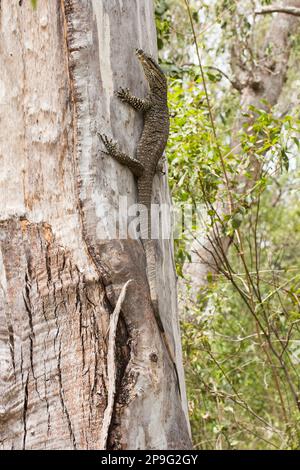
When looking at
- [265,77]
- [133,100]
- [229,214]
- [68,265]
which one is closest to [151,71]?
[133,100]

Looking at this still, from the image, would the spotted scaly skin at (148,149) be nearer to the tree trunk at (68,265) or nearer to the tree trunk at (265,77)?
the tree trunk at (68,265)

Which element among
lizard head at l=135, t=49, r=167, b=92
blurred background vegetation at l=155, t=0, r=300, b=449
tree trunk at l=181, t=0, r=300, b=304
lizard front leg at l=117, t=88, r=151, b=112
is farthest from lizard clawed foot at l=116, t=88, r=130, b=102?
tree trunk at l=181, t=0, r=300, b=304

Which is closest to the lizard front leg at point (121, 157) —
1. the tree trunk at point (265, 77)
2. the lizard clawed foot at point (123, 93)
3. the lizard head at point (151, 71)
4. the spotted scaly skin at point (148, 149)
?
the spotted scaly skin at point (148, 149)

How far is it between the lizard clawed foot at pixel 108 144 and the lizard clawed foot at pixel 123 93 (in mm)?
201

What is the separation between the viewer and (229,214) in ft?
15.4

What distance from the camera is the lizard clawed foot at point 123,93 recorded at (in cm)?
268

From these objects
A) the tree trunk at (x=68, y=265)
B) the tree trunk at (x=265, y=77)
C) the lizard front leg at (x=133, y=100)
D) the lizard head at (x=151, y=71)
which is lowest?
the tree trunk at (x=68, y=265)

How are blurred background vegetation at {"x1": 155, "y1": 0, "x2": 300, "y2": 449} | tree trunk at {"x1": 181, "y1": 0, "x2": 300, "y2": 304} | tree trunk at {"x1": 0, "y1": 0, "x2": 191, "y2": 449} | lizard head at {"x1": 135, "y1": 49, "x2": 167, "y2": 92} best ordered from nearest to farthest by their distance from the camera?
tree trunk at {"x1": 0, "y1": 0, "x2": 191, "y2": 449}
lizard head at {"x1": 135, "y1": 49, "x2": 167, "y2": 92}
blurred background vegetation at {"x1": 155, "y1": 0, "x2": 300, "y2": 449}
tree trunk at {"x1": 181, "y1": 0, "x2": 300, "y2": 304}

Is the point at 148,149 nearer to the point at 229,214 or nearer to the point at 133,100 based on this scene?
the point at 133,100

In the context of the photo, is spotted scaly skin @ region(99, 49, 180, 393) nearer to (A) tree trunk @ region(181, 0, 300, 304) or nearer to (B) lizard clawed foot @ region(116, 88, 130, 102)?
(B) lizard clawed foot @ region(116, 88, 130, 102)

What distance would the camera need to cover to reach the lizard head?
9.36 feet

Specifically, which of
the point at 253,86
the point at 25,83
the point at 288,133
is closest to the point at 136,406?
the point at 25,83

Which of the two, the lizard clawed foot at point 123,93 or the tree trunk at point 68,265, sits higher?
the lizard clawed foot at point 123,93

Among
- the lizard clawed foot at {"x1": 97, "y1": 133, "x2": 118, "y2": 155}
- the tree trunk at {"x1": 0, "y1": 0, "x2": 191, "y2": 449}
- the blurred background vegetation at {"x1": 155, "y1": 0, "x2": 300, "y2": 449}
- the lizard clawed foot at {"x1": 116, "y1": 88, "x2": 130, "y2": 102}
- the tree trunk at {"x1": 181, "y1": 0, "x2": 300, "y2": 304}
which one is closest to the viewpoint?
the tree trunk at {"x1": 0, "y1": 0, "x2": 191, "y2": 449}
